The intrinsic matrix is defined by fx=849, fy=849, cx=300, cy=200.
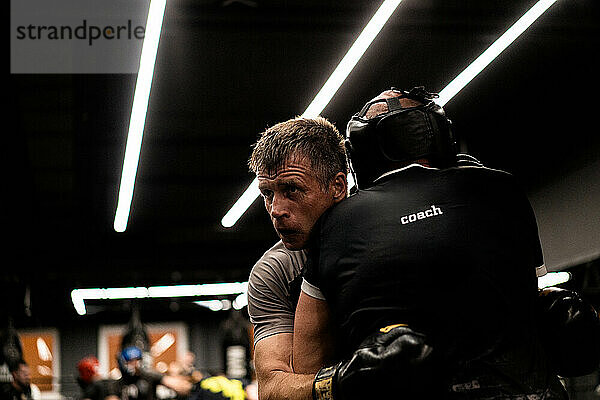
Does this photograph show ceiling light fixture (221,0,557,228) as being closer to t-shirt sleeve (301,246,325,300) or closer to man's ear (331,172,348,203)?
man's ear (331,172,348,203)

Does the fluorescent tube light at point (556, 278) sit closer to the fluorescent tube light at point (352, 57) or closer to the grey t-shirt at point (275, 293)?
the fluorescent tube light at point (352, 57)

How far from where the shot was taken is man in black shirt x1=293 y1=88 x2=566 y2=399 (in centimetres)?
167

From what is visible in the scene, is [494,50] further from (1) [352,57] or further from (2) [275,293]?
(2) [275,293]

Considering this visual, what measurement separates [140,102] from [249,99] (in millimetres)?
1321

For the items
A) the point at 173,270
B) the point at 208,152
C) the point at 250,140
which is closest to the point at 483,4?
the point at 250,140

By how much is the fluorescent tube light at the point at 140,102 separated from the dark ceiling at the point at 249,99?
0.20m

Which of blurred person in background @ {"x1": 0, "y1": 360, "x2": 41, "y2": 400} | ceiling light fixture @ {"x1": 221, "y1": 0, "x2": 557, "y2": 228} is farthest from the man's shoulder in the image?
blurred person in background @ {"x1": 0, "y1": 360, "x2": 41, "y2": 400}

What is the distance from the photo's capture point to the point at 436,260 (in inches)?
65.7

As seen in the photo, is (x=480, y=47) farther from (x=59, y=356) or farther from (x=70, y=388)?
(x=59, y=356)

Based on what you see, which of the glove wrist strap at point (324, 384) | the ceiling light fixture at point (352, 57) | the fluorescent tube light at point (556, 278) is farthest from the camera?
the fluorescent tube light at point (556, 278)

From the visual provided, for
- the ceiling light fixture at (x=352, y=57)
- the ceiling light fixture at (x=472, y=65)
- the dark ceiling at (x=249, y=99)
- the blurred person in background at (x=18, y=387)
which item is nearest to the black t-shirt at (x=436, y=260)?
the ceiling light fixture at (x=352, y=57)

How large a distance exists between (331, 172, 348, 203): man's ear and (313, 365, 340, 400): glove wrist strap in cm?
47

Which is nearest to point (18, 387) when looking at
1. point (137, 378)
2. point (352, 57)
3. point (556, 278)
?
point (137, 378)

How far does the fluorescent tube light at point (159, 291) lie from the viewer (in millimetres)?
14539
